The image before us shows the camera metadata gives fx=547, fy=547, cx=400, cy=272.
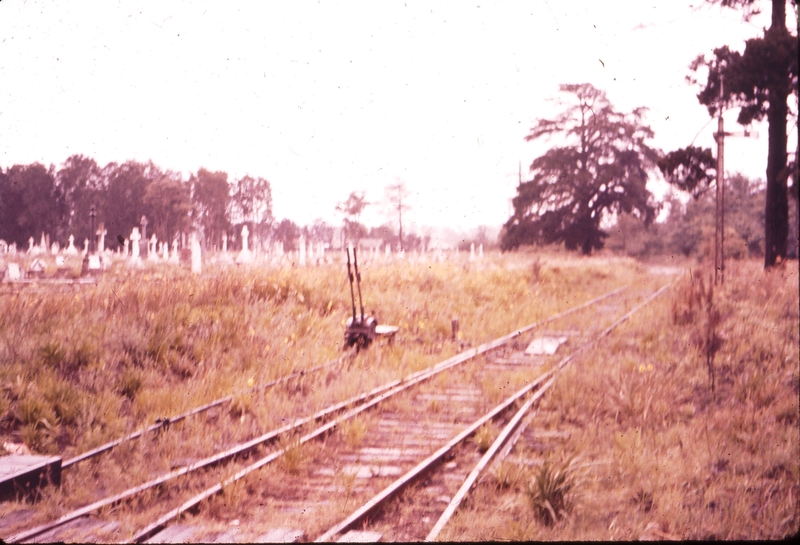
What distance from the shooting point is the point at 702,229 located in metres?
14.2

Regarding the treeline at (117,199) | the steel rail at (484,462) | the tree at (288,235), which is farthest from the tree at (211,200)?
the steel rail at (484,462)

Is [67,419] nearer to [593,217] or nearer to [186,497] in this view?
[186,497]

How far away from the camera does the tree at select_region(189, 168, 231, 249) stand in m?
7.57

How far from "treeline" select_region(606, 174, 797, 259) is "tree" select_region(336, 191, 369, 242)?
560 centimetres

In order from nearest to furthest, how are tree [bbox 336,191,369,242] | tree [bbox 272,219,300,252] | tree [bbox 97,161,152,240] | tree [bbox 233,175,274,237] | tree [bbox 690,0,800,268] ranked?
tree [bbox 690,0,800,268], tree [bbox 97,161,152,240], tree [bbox 233,175,274,237], tree [bbox 336,191,369,242], tree [bbox 272,219,300,252]

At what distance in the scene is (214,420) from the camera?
5.89m

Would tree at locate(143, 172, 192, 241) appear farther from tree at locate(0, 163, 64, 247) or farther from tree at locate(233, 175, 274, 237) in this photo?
tree at locate(0, 163, 64, 247)

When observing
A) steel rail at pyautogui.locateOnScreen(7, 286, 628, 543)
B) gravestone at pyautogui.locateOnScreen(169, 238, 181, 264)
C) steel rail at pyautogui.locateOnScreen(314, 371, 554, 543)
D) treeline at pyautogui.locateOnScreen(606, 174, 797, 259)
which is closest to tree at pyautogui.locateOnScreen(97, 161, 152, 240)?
gravestone at pyautogui.locateOnScreen(169, 238, 181, 264)

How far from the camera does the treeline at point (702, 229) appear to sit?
1263cm

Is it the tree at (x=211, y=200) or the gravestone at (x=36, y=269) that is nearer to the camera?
the tree at (x=211, y=200)

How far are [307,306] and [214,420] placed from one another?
4.46m

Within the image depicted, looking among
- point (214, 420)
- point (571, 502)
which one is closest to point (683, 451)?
point (571, 502)

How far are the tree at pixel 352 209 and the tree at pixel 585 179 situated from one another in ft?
12.9

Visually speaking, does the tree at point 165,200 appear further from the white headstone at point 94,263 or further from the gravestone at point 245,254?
the gravestone at point 245,254
